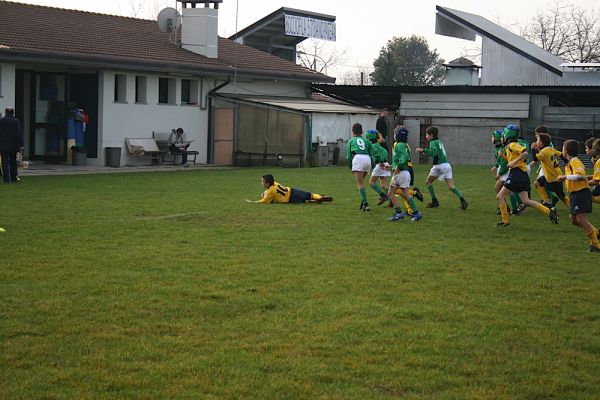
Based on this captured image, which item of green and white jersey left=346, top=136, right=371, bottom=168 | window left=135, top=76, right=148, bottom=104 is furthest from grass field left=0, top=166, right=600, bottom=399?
window left=135, top=76, right=148, bottom=104

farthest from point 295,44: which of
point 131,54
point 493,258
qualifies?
point 493,258

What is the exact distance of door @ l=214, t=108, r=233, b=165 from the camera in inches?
1368

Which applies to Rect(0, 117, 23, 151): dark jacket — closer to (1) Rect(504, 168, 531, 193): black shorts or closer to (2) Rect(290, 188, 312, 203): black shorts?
(2) Rect(290, 188, 312, 203): black shorts

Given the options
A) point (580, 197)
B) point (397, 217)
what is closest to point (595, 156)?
point (580, 197)

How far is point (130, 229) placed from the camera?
14062 millimetres

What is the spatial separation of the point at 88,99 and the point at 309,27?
16395 millimetres

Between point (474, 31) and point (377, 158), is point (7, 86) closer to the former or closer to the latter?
point (377, 158)

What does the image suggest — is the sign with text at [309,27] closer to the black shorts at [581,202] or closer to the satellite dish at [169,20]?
the satellite dish at [169,20]

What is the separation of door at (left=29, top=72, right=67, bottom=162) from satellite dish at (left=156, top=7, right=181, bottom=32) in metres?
6.62

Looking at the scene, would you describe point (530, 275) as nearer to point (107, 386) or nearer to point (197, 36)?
point (107, 386)

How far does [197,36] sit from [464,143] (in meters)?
11.8

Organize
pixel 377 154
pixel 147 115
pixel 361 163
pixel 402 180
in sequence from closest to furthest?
→ 1. pixel 402 180
2. pixel 361 163
3. pixel 377 154
4. pixel 147 115

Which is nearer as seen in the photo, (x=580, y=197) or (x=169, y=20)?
(x=580, y=197)

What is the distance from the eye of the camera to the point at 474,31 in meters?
45.7
